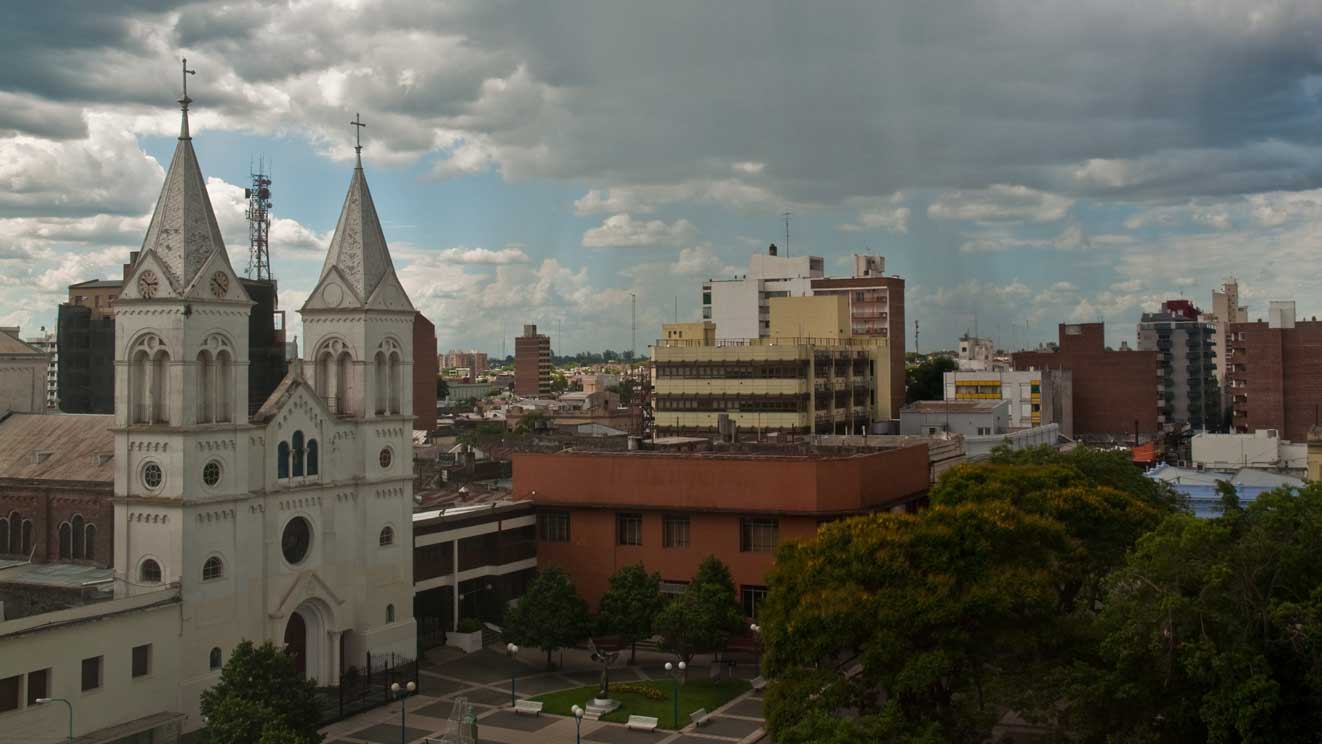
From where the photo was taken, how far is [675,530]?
62094 mm

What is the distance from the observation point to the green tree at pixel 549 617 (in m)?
54.4

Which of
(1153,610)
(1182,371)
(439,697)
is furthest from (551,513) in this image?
(1182,371)

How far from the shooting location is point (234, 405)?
46.8 m

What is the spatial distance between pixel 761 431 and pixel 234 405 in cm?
5809

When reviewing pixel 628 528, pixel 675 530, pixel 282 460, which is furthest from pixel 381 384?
pixel 675 530

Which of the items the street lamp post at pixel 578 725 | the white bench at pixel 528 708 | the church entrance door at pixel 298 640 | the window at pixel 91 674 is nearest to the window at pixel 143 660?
the window at pixel 91 674

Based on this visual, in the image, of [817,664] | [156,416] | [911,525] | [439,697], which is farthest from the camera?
[439,697]

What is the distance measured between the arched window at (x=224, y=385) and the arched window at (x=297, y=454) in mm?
3732

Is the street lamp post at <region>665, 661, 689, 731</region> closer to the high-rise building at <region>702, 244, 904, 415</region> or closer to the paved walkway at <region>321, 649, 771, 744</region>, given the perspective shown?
the paved walkway at <region>321, 649, 771, 744</region>

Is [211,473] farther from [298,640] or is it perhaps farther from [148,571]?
[298,640]

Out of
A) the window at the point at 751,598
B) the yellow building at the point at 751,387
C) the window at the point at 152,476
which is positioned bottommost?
the window at the point at 751,598

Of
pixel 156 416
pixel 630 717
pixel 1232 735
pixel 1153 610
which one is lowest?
pixel 630 717

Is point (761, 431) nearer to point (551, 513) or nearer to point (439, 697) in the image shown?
point (551, 513)

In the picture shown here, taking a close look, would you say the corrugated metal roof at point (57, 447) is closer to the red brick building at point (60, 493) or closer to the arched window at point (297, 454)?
the red brick building at point (60, 493)
